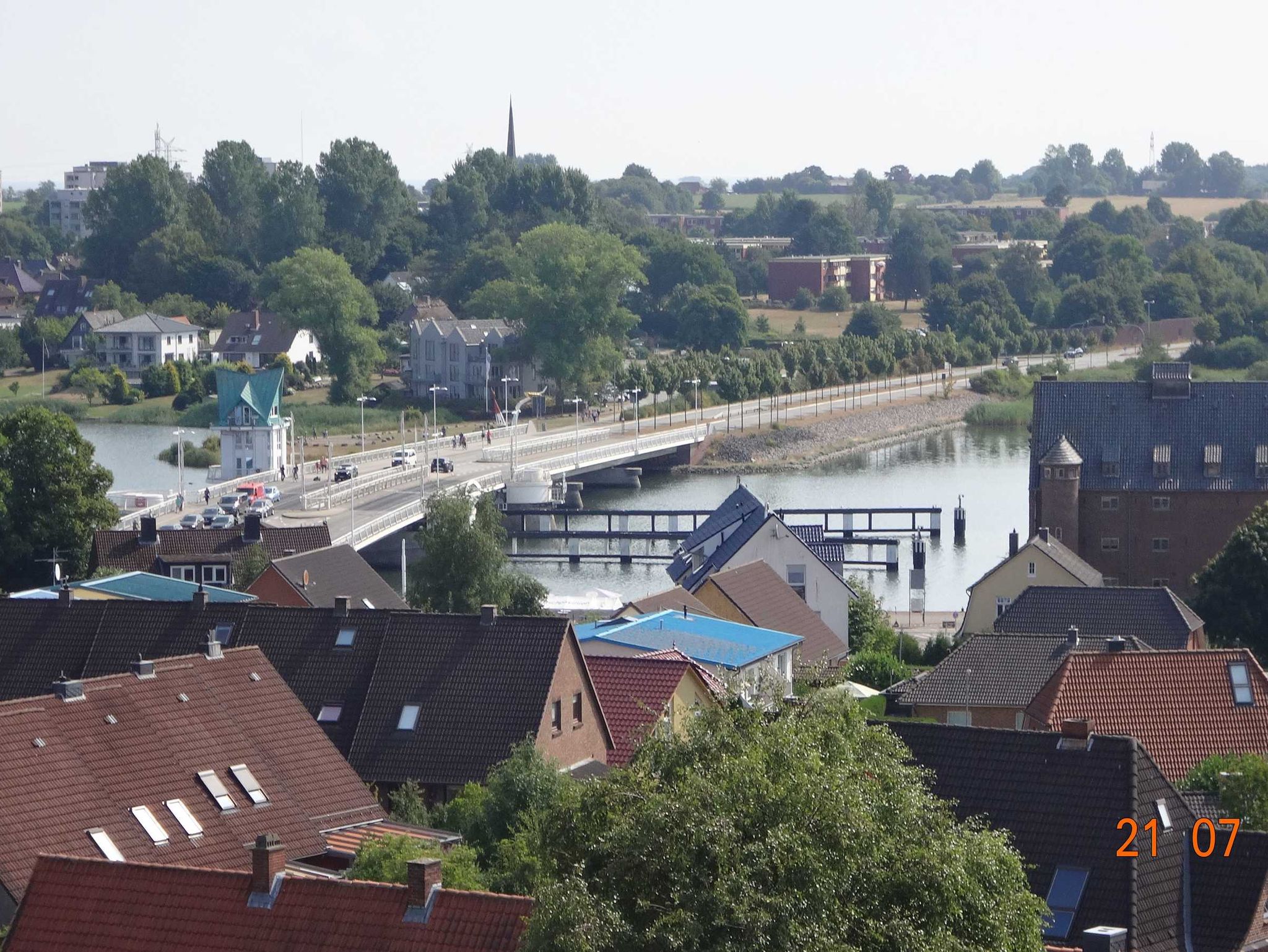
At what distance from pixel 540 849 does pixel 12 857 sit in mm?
5628

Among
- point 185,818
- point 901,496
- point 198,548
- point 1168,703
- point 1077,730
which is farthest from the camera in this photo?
point 901,496

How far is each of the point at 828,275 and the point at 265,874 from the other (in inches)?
4683

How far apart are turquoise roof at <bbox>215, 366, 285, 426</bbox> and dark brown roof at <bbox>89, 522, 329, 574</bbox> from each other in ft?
86.0

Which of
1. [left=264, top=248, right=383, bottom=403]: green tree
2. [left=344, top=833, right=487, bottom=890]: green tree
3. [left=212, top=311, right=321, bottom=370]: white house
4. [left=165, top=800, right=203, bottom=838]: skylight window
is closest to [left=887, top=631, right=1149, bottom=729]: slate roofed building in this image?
[left=165, top=800, right=203, bottom=838]: skylight window

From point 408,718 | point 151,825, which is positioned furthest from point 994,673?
point 151,825

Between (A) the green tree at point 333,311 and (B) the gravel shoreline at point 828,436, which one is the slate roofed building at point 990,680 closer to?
(B) the gravel shoreline at point 828,436

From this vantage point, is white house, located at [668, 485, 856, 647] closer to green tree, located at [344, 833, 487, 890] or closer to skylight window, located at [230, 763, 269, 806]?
skylight window, located at [230, 763, 269, 806]

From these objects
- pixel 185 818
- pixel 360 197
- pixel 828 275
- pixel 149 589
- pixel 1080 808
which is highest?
pixel 360 197

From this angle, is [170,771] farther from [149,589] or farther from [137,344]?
[137,344]

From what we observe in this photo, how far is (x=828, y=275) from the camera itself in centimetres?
13025

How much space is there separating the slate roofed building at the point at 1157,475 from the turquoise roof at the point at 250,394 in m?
29.5

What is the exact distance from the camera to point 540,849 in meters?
11.7

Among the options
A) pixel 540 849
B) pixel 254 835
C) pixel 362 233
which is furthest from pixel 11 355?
pixel 540 849

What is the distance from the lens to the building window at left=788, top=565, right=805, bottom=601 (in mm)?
37375
